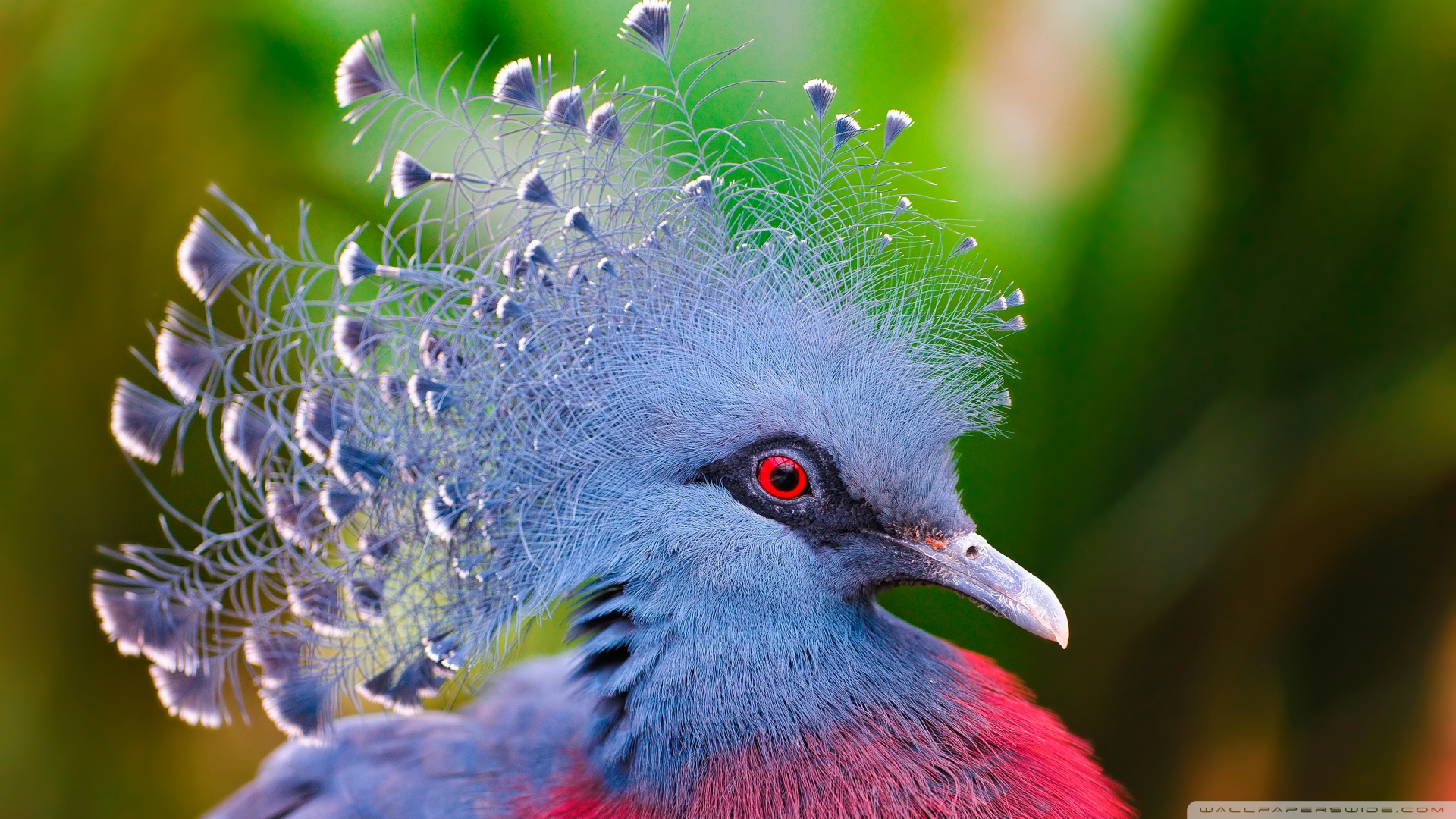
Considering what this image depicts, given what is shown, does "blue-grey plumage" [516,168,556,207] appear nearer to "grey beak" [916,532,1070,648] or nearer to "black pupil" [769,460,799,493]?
"black pupil" [769,460,799,493]

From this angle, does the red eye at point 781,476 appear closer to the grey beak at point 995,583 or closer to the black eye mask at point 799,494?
the black eye mask at point 799,494

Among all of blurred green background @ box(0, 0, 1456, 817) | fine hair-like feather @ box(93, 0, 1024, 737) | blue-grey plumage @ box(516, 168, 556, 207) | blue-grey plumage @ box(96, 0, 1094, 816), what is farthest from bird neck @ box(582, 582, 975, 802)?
blurred green background @ box(0, 0, 1456, 817)

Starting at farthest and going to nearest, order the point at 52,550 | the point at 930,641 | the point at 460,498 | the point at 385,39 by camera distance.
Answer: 1. the point at 52,550
2. the point at 385,39
3. the point at 930,641
4. the point at 460,498

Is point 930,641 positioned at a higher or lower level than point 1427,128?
lower

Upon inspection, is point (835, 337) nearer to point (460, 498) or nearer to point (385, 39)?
point (460, 498)

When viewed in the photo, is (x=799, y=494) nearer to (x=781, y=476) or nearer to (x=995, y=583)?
(x=781, y=476)

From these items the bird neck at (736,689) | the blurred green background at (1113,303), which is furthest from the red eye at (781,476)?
the blurred green background at (1113,303)

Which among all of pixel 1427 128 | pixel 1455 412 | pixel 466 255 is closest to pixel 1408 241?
pixel 1427 128
